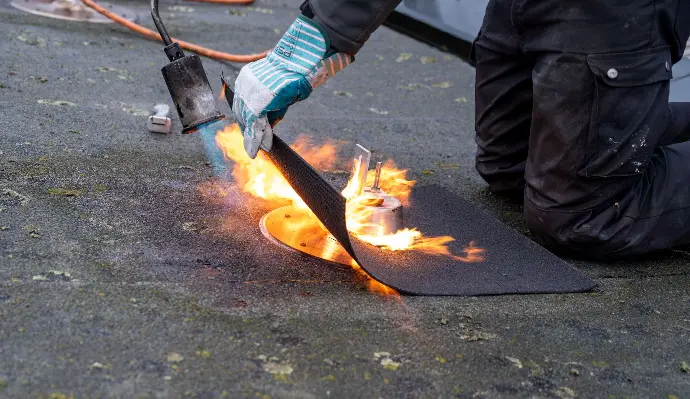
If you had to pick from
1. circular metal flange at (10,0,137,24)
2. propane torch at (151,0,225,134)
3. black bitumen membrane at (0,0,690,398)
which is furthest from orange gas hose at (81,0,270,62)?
propane torch at (151,0,225,134)

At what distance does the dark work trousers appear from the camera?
2.35m

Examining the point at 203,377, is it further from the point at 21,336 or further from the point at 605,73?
the point at 605,73

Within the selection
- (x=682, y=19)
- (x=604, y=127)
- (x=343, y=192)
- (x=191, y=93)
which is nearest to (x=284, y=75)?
(x=191, y=93)

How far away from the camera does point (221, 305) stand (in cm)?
198

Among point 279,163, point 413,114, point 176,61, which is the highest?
point 176,61

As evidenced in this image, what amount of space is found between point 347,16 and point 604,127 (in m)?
0.82

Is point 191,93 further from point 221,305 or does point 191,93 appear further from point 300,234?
point 221,305

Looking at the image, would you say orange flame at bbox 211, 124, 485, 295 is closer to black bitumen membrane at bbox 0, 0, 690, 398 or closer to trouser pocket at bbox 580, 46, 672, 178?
black bitumen membrane at bbox 0, 0, 690, 398

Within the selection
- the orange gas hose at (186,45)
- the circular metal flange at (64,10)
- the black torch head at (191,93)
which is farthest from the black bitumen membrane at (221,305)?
the circular metal flange at (64,10)

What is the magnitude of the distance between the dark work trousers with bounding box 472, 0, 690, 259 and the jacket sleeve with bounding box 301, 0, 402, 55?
50cm

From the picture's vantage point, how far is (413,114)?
3967mm

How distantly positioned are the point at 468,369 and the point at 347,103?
233cm

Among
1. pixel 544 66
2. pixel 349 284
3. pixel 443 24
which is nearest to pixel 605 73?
pixel 544 66

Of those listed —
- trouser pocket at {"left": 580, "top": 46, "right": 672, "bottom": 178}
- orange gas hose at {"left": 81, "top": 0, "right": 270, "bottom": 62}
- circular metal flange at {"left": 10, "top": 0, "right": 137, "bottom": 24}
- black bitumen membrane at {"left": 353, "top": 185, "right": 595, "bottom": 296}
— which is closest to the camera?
black bitumen membrane at {"left": 353, "top": 185, "right": 595, "bottom": 296}
